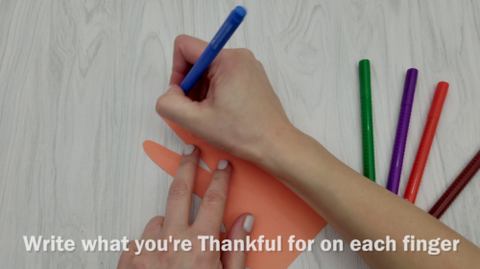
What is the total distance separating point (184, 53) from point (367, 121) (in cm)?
37

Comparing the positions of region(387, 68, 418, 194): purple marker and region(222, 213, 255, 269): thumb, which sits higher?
region(387, 68, 418, 194): purple marker

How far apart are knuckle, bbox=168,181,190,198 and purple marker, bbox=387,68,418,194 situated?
1.21 feet

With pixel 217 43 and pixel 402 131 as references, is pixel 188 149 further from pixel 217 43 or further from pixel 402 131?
pixel 402 131

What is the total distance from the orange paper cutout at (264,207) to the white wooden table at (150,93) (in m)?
0.03

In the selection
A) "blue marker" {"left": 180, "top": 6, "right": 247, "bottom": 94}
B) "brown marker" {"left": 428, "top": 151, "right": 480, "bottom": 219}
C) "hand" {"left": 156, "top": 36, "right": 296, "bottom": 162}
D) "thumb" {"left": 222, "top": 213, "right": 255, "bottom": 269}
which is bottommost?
"thumb" {"left": 222, "top": 213, "right": 255, "bottom": 269}

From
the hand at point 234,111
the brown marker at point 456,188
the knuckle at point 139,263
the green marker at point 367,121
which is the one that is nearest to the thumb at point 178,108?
the hand at point 234,111

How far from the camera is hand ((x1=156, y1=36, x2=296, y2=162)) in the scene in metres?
0.48

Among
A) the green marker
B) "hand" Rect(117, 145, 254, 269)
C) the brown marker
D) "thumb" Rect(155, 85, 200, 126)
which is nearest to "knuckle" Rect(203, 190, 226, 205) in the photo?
"hand" Rect(117, 145, 254, 269)

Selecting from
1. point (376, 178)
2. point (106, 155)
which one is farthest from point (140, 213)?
point (376, 178)

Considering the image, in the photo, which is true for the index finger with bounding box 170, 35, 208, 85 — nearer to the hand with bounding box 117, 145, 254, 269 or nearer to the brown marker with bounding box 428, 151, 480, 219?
the hand with bounding box 117, 145, 254, 269

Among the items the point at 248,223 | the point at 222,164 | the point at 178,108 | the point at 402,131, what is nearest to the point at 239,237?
the point at 248,223

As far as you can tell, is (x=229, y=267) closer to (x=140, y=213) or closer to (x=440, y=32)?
(x=140, y=213)

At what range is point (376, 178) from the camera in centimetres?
59

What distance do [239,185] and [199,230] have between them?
4.4 inches
